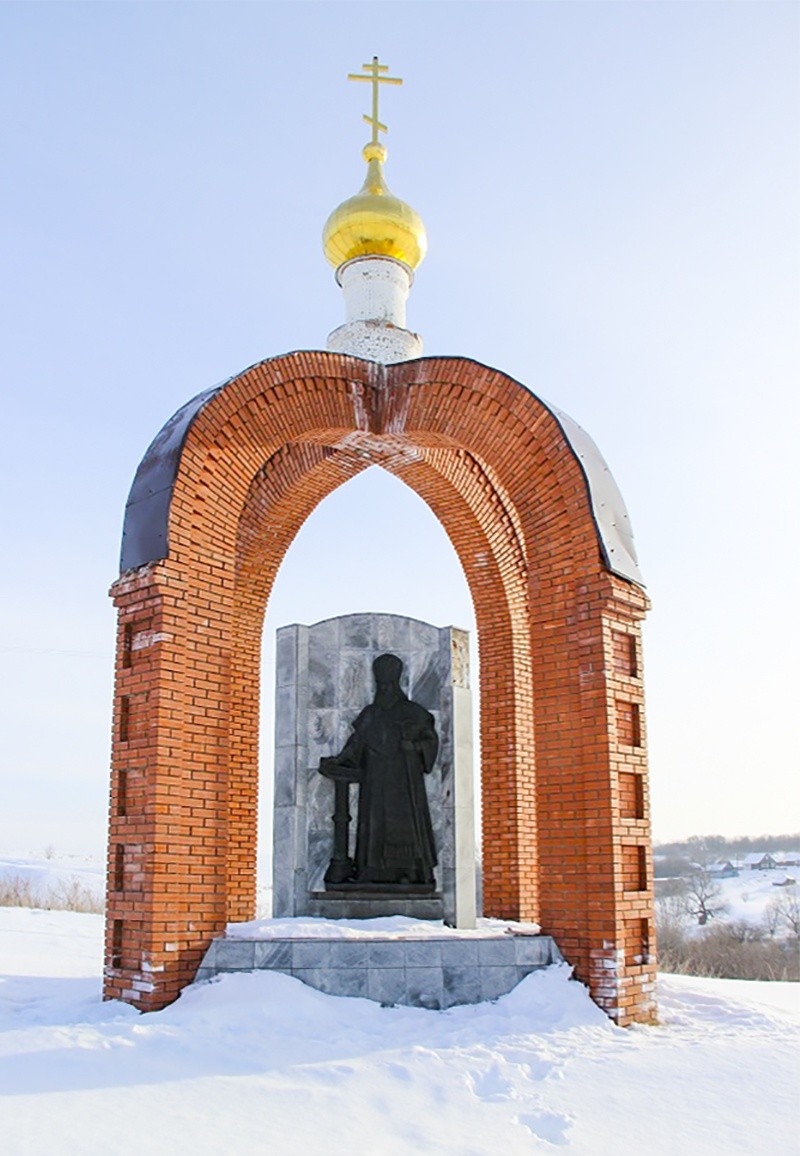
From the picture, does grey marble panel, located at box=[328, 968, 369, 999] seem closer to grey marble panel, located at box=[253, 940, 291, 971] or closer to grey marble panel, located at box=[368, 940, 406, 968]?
grey marble panel, located at box=[368, 940, 406, 968]

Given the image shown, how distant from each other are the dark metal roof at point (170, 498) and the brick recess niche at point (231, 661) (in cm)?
2

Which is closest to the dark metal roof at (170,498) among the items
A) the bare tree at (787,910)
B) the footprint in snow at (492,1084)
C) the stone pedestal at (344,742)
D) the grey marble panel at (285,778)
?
the stone pedestal at (344,742)

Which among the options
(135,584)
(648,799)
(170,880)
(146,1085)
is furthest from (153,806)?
(648,799)

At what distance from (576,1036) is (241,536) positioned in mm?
4861

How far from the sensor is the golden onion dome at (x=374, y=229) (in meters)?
9.05

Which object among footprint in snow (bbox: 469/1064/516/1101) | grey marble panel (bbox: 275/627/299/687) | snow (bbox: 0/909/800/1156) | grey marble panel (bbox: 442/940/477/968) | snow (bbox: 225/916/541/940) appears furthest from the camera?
grey marble panel (bbox: 275/627/299/687)

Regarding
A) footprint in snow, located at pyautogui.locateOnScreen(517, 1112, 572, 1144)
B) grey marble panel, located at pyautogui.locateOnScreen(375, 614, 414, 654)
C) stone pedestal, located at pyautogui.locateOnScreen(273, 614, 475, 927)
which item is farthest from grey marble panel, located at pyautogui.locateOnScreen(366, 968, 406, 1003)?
grey marble panel, located at pyautogui.locateOnScreen(375, 614, 414, 654)

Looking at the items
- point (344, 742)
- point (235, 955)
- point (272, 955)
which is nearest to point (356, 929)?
point (272, 955)

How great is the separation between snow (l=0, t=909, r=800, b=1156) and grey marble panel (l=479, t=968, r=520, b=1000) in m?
0.09

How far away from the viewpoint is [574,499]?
22.3 ft

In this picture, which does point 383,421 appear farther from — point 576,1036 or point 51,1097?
point 51,1097

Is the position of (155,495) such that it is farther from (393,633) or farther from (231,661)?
(393,633)

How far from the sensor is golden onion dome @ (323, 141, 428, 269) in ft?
29.7

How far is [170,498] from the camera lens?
6.30 metres
